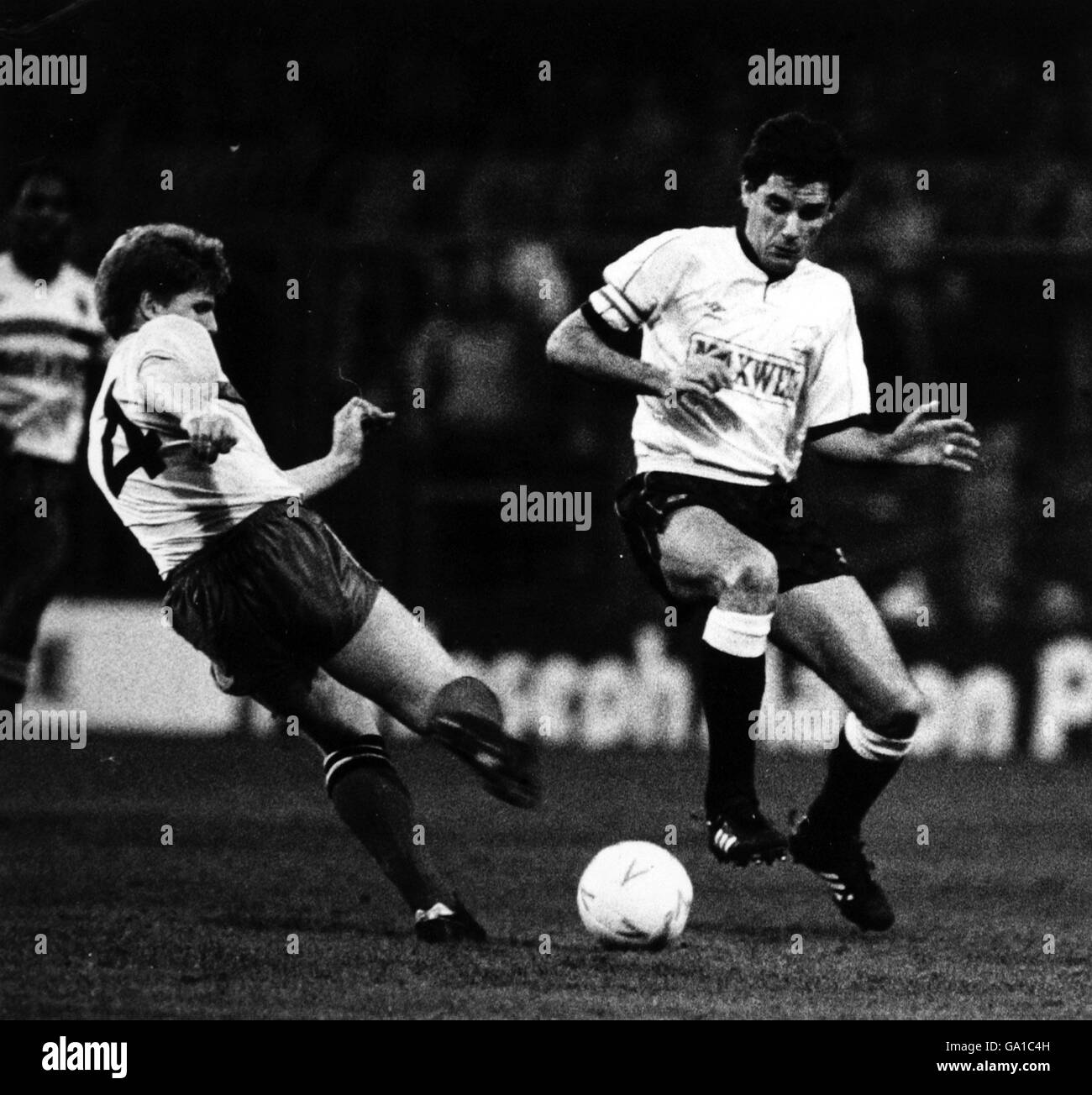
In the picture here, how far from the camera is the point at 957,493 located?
30.9ft

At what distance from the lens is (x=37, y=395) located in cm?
701

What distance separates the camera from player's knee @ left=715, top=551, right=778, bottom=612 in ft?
18.2

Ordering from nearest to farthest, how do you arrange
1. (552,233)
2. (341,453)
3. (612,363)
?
(612,363) → (341,453) → (552,233)

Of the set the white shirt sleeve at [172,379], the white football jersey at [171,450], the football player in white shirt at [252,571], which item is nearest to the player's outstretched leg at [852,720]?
the football player in white shirt at [252,571]

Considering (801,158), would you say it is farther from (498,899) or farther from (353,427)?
(498,899)

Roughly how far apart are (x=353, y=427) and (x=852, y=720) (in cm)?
192

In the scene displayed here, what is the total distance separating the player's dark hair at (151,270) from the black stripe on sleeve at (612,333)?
1189 mm

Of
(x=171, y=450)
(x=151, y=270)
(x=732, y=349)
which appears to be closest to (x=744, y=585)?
(x=732, y=349)

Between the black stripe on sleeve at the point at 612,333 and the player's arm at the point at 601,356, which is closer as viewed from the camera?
the player's arm at the point at 601,356

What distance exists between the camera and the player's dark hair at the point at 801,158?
19.0 feet

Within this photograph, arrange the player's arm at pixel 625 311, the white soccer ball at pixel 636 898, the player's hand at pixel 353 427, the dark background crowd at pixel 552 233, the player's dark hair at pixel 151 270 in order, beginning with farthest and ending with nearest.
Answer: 1. the dark background crowd at pixel 552 233
2. the player's hand at pixel 353 427
3. the player's dark hair at pixel 151 270
4. the player's arm at pixel 625 311
5. the white soccer ball at pixel 636 898

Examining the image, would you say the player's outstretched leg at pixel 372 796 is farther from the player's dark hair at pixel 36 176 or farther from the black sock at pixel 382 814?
the player's dark hair at pixel 36 176

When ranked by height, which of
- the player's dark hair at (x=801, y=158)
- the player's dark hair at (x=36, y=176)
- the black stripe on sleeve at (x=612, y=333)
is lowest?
the black stripe on sleeve at (x=612, y=333)

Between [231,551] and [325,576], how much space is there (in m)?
0.29
